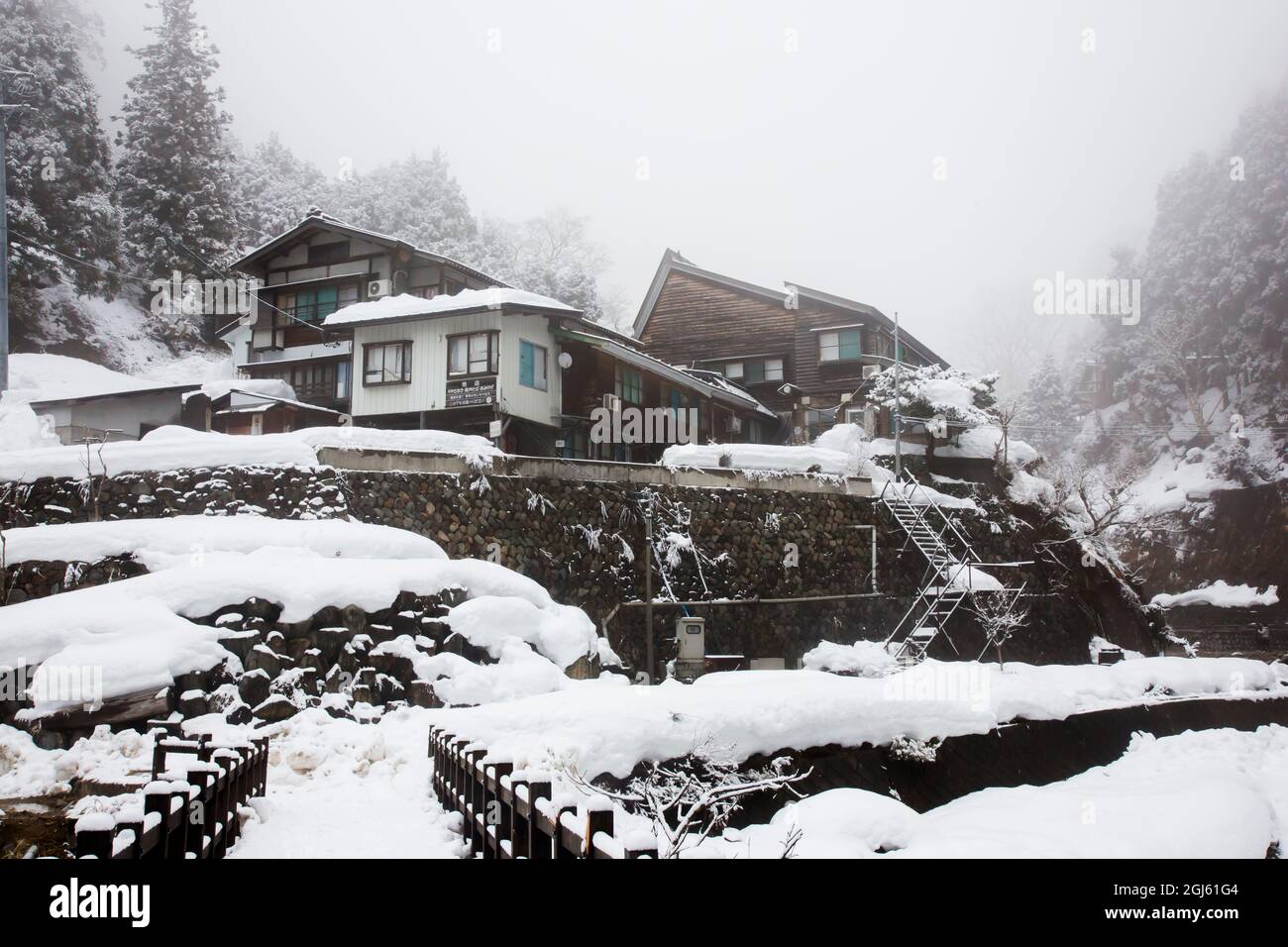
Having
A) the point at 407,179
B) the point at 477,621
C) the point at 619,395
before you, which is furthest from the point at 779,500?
the point at 407,179

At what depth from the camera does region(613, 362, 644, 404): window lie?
2534cm

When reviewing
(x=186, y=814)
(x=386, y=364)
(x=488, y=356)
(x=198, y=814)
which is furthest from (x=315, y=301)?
(x=186, y=814)

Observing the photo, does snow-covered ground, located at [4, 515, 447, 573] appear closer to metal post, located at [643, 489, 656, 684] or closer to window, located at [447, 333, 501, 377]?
metal post, located at [643, 489, 656, 684]

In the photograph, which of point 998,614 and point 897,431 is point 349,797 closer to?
point 998,614

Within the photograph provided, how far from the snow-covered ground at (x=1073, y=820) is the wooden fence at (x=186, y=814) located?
3.25 m

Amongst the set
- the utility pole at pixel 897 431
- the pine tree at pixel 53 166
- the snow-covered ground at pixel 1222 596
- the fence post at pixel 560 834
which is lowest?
the snow-covered ground at pixel 1222 596

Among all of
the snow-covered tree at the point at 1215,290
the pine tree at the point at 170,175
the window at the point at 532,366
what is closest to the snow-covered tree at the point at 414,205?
the pine tree at the point at 170,175

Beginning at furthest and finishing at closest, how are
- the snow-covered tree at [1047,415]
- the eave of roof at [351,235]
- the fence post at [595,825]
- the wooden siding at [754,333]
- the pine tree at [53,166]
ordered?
the snow-covered tree at [1047,415]
the wooden siding at [754,333]
the pine tree at [53,166]
the eave of roof at [351,235]
the fence post at [595,825]

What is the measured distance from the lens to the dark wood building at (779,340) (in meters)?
30.5

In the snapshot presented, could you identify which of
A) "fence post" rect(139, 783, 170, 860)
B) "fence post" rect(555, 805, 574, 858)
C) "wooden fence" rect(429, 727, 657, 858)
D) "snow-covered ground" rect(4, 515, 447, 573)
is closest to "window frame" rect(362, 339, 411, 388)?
"snow-covered ground" rect(4, 515, 447, 573)

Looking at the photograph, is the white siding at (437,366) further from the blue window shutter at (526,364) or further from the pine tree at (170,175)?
the pine tree at (170,175)

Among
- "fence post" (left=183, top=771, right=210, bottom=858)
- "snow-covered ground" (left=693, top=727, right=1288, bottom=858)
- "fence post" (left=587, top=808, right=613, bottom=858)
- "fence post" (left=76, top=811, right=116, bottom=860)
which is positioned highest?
"fence post" (left=76, top=811, right=116, bottom=860)

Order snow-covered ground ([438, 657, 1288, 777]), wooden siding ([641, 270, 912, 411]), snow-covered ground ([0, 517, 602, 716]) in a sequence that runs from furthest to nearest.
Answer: wooden siding ([641, 270, 912, 411]) → snow-covered ground ([0, 517, 602, 716]) → snow-covered ground ([438, 657, 1288, 777])

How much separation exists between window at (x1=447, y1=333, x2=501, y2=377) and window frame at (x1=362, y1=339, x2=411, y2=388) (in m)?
1.34
